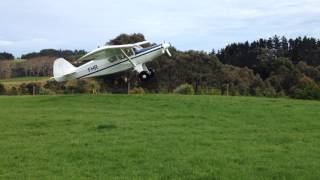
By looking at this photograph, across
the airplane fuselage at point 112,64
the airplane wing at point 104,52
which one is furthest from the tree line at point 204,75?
the airplane wing at point 104,52

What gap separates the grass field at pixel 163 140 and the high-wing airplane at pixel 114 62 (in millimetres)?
7356

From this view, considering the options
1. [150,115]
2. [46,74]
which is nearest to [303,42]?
[46,74]

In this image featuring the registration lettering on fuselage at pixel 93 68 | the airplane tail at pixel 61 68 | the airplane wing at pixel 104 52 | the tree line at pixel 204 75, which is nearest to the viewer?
the airplane wing at pixel 104 52

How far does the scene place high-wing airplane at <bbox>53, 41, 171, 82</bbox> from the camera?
34125 mm

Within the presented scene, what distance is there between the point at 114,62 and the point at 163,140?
19.6 meters

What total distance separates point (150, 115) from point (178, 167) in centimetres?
1026

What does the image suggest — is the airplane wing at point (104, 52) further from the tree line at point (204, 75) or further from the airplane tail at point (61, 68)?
the tree line at point (204, 75)

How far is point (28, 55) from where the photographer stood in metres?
105

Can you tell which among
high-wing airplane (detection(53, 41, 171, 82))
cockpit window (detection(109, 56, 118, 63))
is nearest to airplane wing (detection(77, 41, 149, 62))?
high-wing airplane (detection(53, 41, 171, 82))

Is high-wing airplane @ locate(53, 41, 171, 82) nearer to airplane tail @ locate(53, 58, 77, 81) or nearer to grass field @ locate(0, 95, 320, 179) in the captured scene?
airplane tail @ locate(53, 58, 77, 81)

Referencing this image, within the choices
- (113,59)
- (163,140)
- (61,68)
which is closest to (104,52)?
(113,59)

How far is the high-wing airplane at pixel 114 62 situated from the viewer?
3412 centimetres

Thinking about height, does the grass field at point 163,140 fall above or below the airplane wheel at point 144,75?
below

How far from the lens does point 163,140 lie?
1577cm
